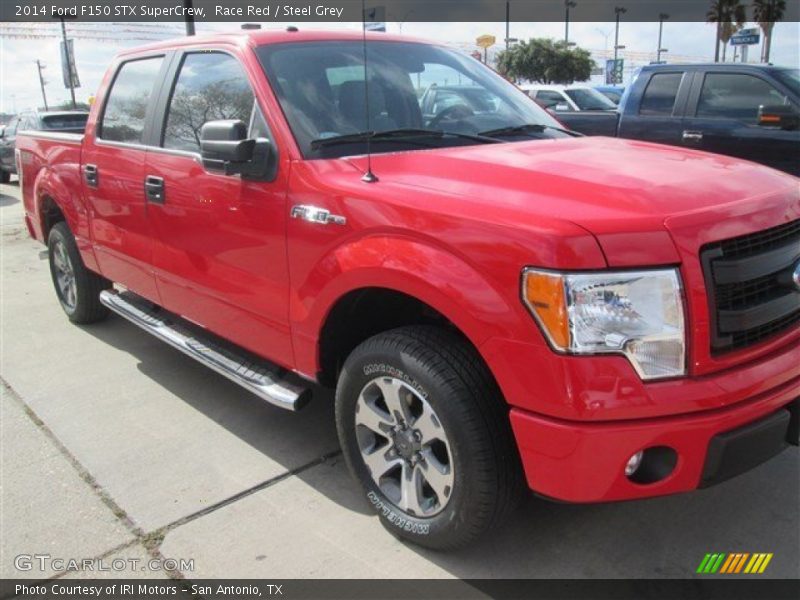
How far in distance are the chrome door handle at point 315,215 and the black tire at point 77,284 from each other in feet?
9.79

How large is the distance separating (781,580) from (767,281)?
1084mm

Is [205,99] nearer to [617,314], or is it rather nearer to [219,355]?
[219,355]

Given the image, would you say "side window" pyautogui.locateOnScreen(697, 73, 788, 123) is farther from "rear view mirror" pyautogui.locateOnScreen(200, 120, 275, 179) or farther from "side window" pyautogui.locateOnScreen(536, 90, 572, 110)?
"side window" pyautogui.locateOnScreen(536, 90, 572, 110)

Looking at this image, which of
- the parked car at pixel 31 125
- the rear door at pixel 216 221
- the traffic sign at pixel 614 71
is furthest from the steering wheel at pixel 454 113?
the traffic sign at pixel 614 71

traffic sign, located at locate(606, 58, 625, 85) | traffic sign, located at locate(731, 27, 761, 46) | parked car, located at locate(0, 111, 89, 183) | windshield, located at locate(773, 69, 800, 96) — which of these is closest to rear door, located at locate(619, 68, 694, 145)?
windshield, located at locate(773, 69, 800, 96)

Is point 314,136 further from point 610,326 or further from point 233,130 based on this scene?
point 610,326

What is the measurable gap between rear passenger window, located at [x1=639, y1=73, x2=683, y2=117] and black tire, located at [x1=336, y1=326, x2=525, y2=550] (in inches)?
236

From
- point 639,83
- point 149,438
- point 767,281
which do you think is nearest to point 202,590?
point 149,438

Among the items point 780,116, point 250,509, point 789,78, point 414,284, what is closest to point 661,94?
point 789,78

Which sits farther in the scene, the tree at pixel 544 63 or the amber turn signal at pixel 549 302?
the tree at pixel 544 63

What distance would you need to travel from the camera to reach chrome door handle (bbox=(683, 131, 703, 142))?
23.2 ft

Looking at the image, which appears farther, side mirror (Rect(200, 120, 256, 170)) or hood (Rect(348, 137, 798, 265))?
side mirror (Rect(200, 120, 256, 170))

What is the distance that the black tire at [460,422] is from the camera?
7.52 ft

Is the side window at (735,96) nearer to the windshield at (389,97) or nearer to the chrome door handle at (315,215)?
the windshield at (389,97)
